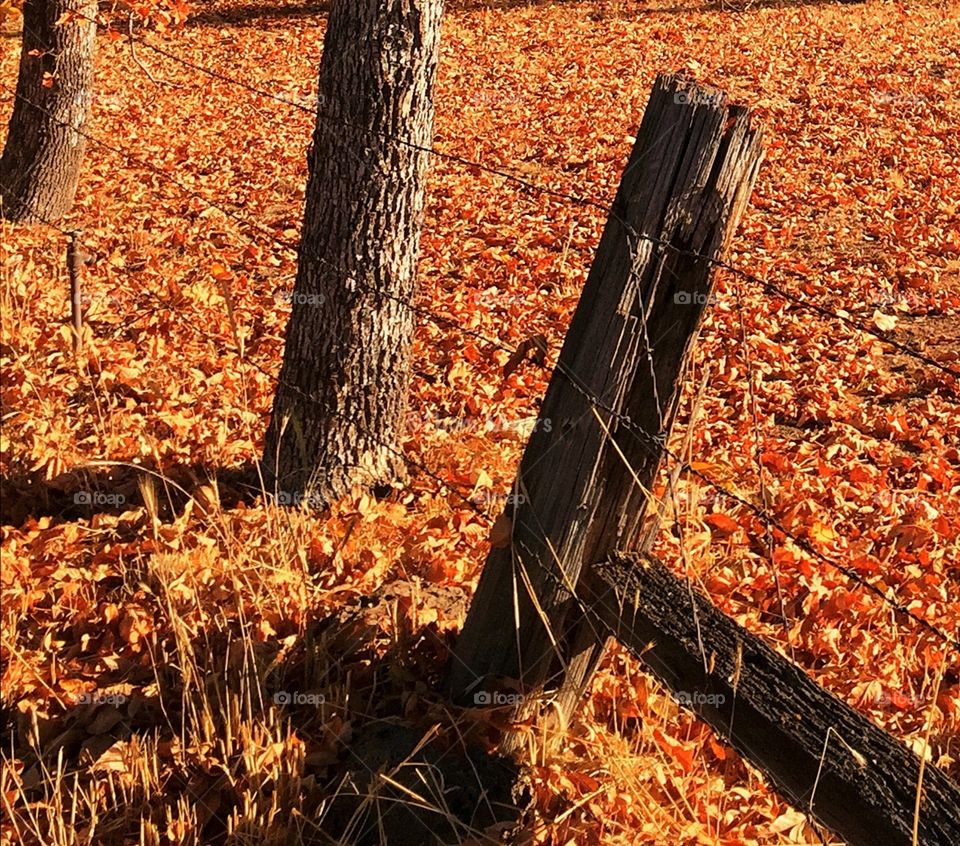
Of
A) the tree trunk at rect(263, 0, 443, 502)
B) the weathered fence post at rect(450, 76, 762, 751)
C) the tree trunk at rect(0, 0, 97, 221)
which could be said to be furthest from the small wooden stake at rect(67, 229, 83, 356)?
the weathered fence post at rect(450, 76, 762, 751)

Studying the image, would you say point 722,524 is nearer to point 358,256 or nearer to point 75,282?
point 358,256

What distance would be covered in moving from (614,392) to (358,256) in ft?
5.98

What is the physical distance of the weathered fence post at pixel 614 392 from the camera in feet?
6.98

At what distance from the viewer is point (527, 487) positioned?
2506 mm

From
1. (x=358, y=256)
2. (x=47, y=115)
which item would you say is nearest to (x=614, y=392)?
(x=358, y=256)

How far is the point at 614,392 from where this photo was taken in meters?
2.28

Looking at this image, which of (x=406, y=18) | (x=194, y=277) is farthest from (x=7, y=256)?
(x=406, y=18)

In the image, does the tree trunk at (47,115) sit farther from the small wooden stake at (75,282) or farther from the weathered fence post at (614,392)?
the weathered fence post at (614,392)

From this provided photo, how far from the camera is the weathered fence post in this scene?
213cm

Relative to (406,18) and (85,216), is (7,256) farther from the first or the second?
(406,18)

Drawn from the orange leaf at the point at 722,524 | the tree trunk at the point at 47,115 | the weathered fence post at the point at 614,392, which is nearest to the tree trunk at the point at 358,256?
the weathered fence post at the point at 614,392

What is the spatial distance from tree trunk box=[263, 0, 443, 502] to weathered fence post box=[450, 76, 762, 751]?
118 centimetres

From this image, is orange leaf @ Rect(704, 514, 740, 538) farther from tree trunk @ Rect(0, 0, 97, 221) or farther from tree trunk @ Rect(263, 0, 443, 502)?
tree trunk @ Rect(0, 0, 97, 221)

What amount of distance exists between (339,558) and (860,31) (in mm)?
15578
